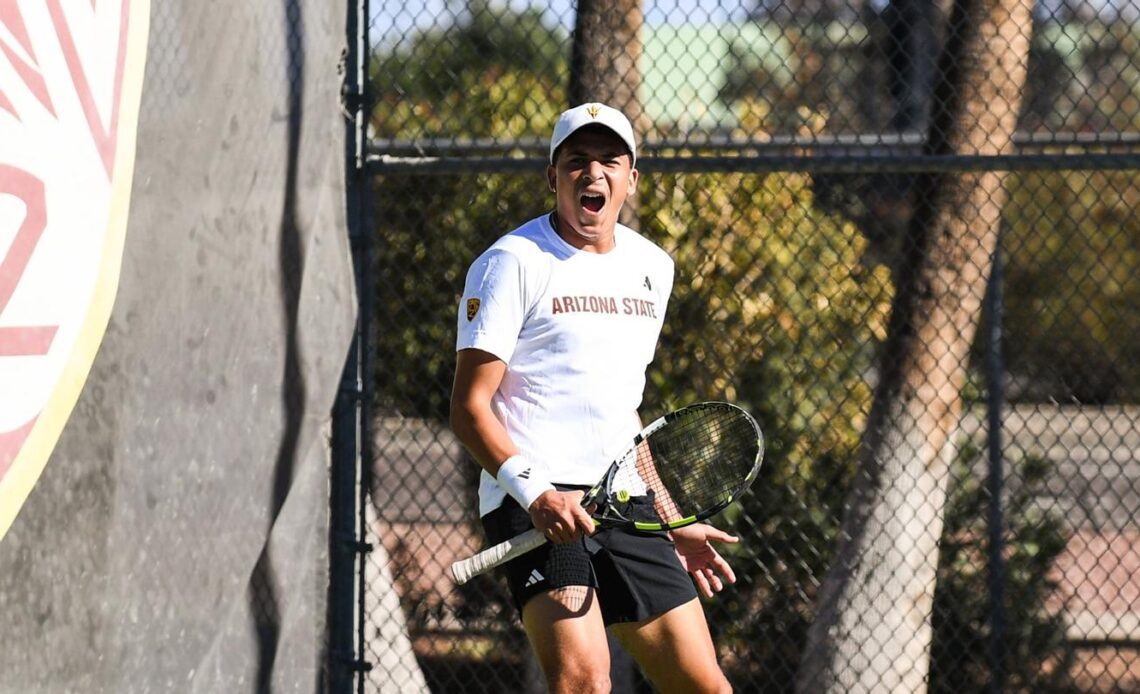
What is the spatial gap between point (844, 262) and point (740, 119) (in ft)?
2.98

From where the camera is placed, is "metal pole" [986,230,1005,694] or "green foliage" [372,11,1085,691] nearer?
"metal pole" [986,230,1005,694]

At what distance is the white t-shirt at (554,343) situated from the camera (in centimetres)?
353

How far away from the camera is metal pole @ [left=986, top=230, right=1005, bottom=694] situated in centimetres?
536

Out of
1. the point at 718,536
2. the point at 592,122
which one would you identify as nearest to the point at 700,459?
the point at 718,536

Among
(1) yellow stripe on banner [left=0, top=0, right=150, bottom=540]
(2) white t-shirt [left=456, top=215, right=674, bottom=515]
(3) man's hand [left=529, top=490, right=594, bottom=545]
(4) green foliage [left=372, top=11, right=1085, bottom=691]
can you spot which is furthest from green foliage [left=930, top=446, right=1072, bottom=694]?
(1) yellow stripe on banner [left=0, top=0, right=150, bottom=540]

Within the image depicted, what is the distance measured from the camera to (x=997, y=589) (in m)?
5.44

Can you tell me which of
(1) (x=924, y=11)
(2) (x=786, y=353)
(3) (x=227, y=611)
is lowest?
(3) (x=227, y=611)

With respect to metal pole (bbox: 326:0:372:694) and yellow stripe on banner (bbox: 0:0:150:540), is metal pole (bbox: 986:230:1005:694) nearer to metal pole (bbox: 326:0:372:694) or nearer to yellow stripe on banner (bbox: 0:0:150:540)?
metal pole (bbox: 326:0:372:694)

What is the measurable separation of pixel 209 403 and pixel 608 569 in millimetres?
1137

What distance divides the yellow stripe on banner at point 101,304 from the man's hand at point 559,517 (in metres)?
1.05

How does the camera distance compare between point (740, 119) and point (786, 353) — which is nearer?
point (786, 353)

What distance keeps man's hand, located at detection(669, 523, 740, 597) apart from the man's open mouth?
82 centimetres

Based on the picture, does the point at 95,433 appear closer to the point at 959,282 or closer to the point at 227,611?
the point at 227,611

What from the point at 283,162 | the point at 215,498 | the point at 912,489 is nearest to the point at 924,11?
the point at 912,489
